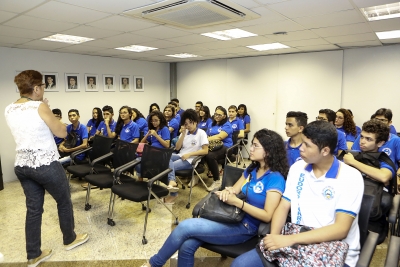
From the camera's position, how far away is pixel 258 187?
1.99 metres

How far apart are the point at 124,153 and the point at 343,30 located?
3.59 meters

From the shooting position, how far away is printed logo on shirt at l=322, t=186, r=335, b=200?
156 cm

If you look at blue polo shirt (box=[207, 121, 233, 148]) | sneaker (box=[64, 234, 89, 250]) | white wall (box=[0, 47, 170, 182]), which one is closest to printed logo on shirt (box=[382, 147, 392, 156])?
blue polo shirt (box=[207, 121, 233, 148])

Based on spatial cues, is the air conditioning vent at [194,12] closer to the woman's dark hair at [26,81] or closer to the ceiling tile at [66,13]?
the ceiling tile at [66,13]

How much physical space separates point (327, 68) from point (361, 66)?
0.64 m

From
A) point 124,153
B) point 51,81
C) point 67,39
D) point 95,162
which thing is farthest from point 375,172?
point 51,81

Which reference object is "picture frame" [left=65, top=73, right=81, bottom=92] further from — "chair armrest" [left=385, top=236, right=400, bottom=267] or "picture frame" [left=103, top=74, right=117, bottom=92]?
"chair armrest" [left=385, top=236, right=400, bottom=267]

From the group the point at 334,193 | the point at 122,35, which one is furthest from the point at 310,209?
the point at 122,35

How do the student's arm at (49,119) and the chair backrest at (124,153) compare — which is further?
the chair backrest at (124,153)

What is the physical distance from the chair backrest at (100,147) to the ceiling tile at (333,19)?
3.04m

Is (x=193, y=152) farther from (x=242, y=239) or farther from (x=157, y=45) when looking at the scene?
(x=157, y=45)

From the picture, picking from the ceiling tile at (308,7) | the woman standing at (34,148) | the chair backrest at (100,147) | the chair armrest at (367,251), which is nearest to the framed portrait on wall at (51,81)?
the chair backrest at (100,147)

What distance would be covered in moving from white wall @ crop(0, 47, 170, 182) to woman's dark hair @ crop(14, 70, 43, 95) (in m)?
3.64

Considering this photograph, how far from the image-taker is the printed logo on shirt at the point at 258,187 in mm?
1974
